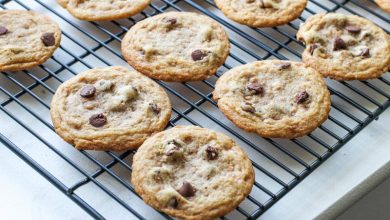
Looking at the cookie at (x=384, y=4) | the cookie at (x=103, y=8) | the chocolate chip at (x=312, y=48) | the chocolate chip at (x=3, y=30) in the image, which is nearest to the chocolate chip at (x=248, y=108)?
the chocolate chip at (x=312, y=48)

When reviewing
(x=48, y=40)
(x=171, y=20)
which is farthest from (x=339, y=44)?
(x=48, y=40)

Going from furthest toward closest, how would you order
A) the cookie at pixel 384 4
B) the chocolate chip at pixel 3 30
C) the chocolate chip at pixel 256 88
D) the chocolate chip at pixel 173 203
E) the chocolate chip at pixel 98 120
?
the cookie at pixel 384 4, the chocolate chip at pixel 3 30, the chocolate chip at pixel 256 88, the chocolate chip at pixel 98 120, the chocolate chip at pixel 173 203

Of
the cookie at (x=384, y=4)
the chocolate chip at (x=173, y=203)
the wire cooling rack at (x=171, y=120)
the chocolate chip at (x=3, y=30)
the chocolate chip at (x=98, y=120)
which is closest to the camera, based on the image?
the chocolate chip at (x=173, y=203)

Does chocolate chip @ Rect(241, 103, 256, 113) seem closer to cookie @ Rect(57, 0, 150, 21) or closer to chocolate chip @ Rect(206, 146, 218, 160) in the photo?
chocolate chip @ Rect(206, 146, 218, 160)

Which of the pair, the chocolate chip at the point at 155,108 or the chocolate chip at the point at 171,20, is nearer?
the chocolate chip at the point at 155,108

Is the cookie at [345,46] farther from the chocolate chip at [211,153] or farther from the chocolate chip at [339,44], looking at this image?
the chocolate chip at [211,153]

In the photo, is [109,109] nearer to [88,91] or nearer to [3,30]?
[88,91]

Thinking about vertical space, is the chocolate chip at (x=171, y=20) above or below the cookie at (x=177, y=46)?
above

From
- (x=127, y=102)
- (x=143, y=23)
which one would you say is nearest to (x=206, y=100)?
(x=127, y=102)
